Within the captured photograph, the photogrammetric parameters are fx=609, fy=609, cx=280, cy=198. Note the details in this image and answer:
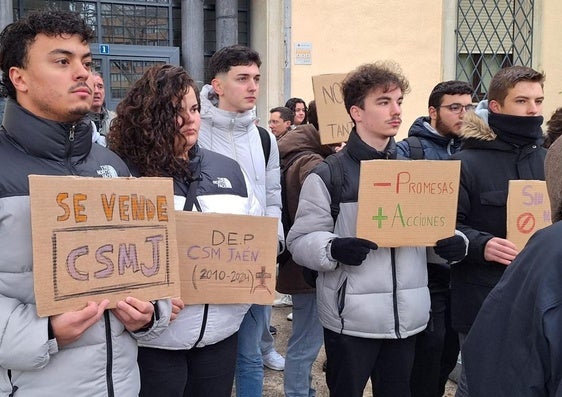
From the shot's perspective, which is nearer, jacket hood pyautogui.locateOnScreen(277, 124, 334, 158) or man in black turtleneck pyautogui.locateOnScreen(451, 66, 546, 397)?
man in black turtleneck pyautogui.locateOnScreen(451, 66, 546, 397)

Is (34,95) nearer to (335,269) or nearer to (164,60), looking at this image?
(335,269)

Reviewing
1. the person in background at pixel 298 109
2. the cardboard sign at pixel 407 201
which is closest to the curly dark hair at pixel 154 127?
the cardboard sign at pixel 407 201

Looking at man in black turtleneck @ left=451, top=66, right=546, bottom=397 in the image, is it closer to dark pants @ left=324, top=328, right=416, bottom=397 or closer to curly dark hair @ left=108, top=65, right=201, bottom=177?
dark pants @ left=324, top=328, right=416, bottom=397

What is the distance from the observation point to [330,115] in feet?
11.5

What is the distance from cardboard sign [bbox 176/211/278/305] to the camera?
7.29ft

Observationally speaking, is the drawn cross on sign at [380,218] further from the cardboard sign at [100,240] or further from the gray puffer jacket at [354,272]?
the cardboard sign at [100,240]

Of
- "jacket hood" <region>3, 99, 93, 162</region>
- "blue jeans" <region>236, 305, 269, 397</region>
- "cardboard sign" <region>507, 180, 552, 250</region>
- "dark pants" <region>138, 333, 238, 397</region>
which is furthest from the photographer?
"blue jeans" <region>236, 305, 269, 397</region>

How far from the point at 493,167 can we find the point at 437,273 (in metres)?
0.70

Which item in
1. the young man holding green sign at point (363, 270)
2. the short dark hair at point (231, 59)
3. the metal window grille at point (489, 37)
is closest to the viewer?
the young man holding green sign at point (363, 270)

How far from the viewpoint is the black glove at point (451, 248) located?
258 cm

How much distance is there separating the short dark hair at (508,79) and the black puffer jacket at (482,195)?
14 cm

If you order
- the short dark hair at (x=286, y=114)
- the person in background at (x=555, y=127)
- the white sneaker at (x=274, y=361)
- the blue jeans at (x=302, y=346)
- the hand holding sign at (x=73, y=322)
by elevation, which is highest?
the short dark hair at (x=286, y=114)

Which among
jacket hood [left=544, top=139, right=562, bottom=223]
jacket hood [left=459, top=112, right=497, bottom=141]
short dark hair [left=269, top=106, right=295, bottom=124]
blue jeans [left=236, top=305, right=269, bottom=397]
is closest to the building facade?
short dark hair [left=269, top=106, right=295, bottom=124]

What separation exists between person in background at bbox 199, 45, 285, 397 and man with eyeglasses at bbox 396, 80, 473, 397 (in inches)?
29.6
